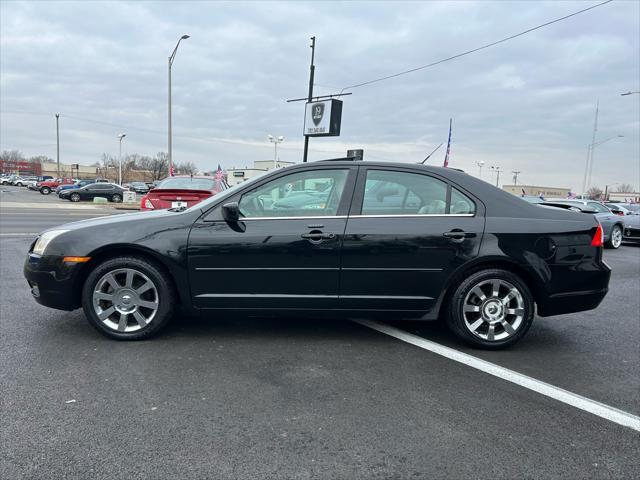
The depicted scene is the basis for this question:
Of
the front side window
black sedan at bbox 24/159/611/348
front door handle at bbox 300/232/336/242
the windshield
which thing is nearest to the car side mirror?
black sedan at bbox 24/159/611/348

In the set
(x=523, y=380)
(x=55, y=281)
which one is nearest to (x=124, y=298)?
(x=55, y=281)

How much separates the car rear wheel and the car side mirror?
1290 centimetres

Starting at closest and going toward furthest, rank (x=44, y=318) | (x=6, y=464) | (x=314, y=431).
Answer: (x=6, y=464), (x=314, y=431), (x=44, y=318)

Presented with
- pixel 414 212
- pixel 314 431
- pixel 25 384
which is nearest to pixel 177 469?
pixel 314 431

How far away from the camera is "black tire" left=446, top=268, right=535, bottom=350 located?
165 inches

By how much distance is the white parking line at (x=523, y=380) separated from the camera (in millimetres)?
3088

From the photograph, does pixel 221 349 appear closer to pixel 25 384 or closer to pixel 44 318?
pixel 25 384

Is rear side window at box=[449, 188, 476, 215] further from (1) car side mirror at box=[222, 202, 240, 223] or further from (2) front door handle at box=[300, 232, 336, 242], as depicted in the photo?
(1) car side mirror at box=[222, 202, 240, 223]

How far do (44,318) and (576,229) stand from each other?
16.7ft

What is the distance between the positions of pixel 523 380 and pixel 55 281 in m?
3.87

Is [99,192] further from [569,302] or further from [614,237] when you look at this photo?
[569,302]

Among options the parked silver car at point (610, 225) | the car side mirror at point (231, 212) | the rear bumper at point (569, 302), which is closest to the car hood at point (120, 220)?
the car side mirror at point (231, 212)

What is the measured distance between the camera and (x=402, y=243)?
13.4 ft

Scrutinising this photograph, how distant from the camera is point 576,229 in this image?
4270 millimetres
